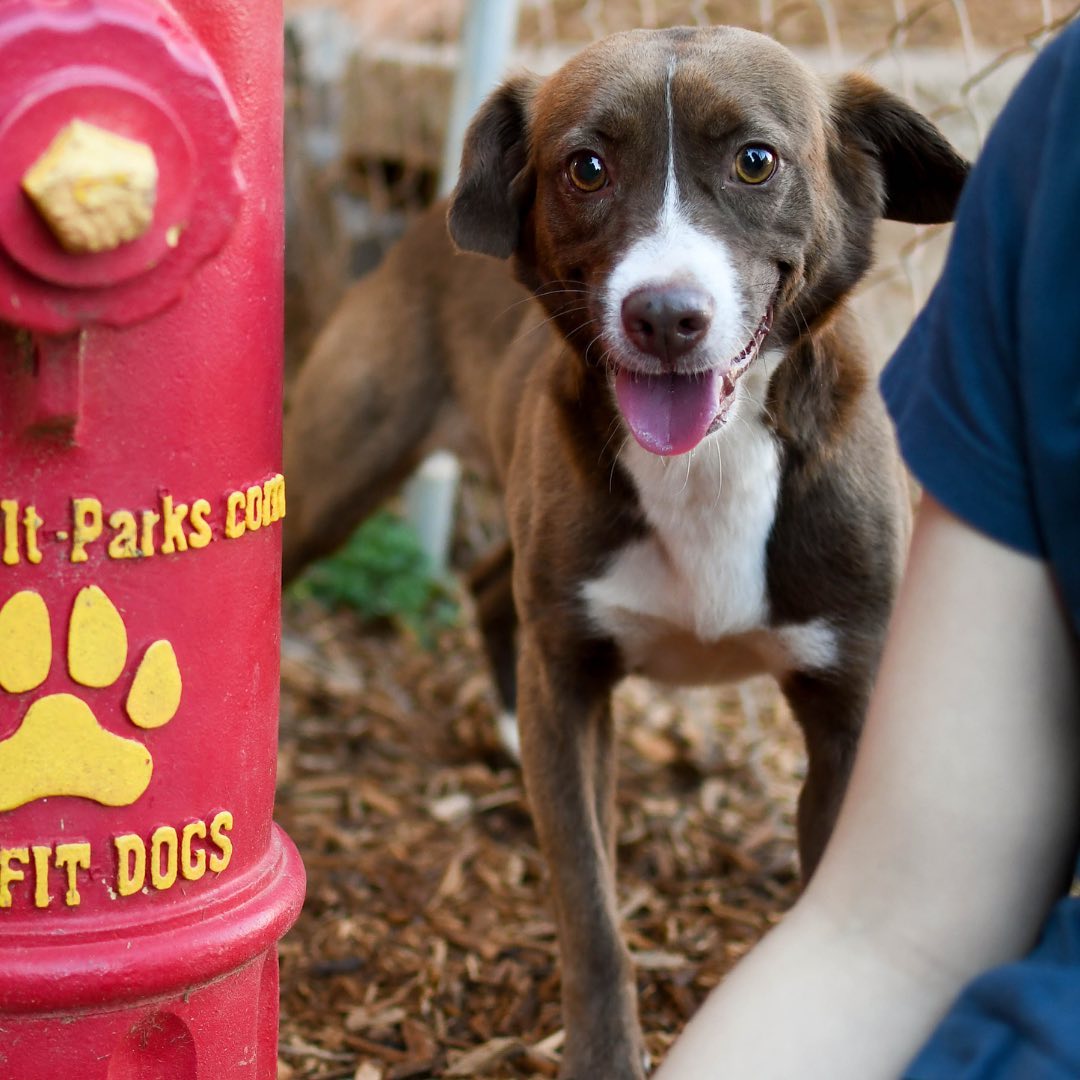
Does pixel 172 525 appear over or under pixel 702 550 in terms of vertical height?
over

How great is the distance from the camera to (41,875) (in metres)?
1.45

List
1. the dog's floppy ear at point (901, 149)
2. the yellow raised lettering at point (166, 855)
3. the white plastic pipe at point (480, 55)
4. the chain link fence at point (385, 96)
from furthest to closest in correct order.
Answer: the chain link fence at point (385, 96), the white plastic pipe at point (480, 55), the dog's floppy ear at point (901, 149), the yellow raised lettering at point (166, 855)

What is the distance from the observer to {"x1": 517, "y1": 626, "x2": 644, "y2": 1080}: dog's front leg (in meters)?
2.40

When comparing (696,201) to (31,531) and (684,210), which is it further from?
(31,531)

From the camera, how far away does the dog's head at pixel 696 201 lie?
2129 mm

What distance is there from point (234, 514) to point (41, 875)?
363 millimetres

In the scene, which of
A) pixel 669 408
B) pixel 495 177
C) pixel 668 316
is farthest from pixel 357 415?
pixel 668 316

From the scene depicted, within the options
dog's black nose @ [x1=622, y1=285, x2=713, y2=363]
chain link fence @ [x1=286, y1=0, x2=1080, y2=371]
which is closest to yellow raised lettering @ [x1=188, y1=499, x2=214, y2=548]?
dog's black nose @ [x1=622, y1=285, x2=713, y2=363]

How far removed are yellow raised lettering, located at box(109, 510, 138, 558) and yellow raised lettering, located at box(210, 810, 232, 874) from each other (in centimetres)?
29

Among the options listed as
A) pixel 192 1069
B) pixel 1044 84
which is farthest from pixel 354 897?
pixel 1044 84

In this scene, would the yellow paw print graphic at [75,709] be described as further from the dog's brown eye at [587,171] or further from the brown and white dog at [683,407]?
the dog's brown eye at [587,171]

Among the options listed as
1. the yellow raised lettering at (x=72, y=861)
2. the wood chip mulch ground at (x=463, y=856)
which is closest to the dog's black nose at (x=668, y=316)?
the yellow raised lettering at (x=72, y=861)

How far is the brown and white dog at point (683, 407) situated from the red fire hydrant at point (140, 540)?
74 centimetres

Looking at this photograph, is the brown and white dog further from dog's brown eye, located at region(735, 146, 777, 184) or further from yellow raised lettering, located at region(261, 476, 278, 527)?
yellow raised lettering, located at region(261, 476, 278, 527)
